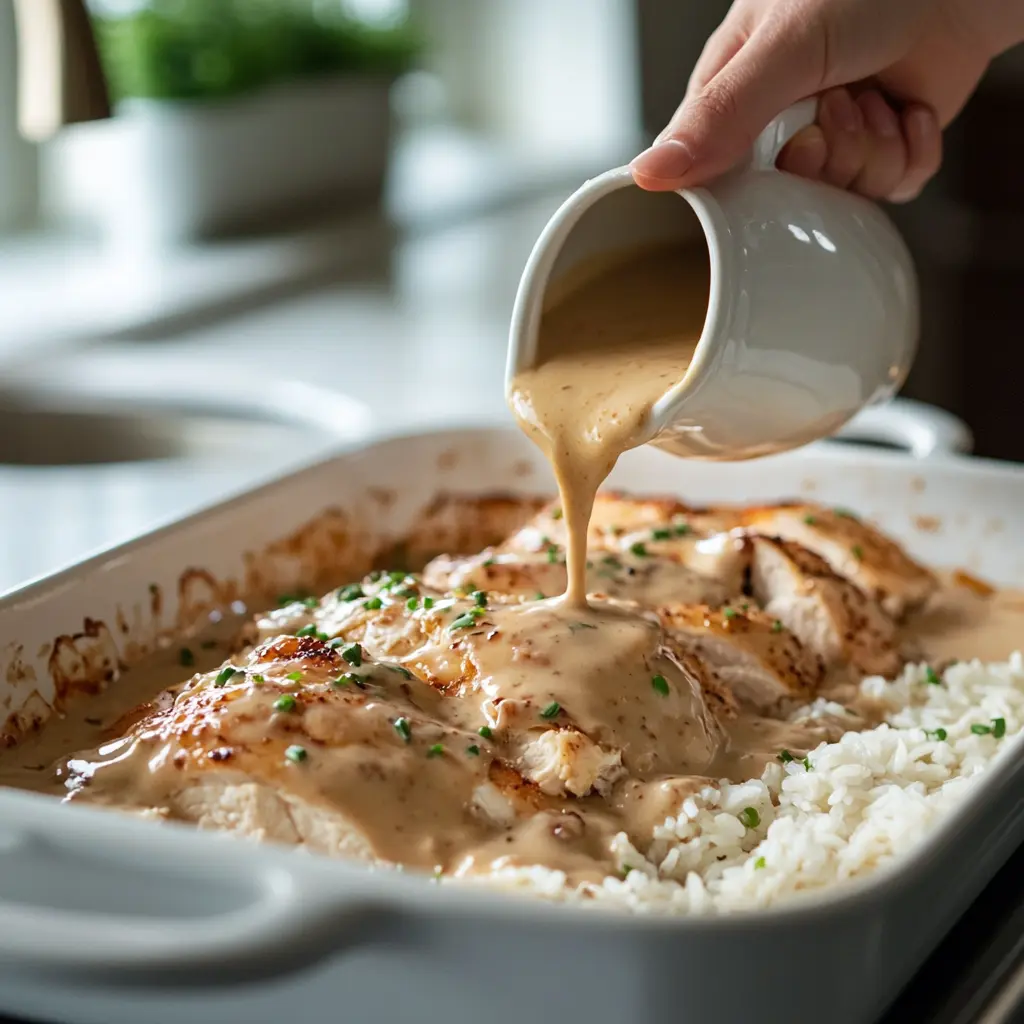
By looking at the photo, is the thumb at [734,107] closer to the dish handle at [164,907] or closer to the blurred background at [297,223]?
the blurred background at [297,223]

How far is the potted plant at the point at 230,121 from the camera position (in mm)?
4355

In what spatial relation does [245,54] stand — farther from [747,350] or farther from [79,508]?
[747,350]

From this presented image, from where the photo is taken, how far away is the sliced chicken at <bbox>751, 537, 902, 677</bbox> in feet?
6.85

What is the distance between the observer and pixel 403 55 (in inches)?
196

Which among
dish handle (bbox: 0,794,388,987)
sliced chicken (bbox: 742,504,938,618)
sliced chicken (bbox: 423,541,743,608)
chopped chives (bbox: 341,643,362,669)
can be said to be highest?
dish handle (bbox: 0,794,388,987)

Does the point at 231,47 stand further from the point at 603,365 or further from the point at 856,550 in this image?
the point at 603,365

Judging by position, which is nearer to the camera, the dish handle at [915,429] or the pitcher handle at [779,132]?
the pitcher handle at [779,132]

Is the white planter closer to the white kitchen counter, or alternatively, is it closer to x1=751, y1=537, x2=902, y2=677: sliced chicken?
the white kitchen counter

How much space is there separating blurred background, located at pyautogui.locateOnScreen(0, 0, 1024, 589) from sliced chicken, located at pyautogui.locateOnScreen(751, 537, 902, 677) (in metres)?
0.65

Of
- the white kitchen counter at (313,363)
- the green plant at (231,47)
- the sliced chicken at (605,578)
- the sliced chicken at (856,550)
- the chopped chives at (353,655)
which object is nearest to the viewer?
the chopped chives at (353,655)

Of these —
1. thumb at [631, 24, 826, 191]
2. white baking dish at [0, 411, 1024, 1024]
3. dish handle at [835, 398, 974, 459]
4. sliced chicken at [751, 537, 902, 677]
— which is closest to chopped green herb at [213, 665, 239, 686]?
white baking dish at [0, 411, 1024, 1024]

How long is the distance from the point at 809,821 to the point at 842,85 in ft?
3.59

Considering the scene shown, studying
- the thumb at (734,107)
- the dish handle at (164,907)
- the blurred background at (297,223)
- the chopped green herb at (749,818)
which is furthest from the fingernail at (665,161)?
the dish handle at (164,907)

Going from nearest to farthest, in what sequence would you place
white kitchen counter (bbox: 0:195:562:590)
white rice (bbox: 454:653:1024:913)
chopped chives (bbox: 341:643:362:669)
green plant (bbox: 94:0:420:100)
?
white rice (bbox: 454:653:1024:913)
chopped chives (bbox: 341:643:362:669)
white kitchen counter (bbox: 0:195:562:590)
green plant (bbox: 94:0:420:100)
